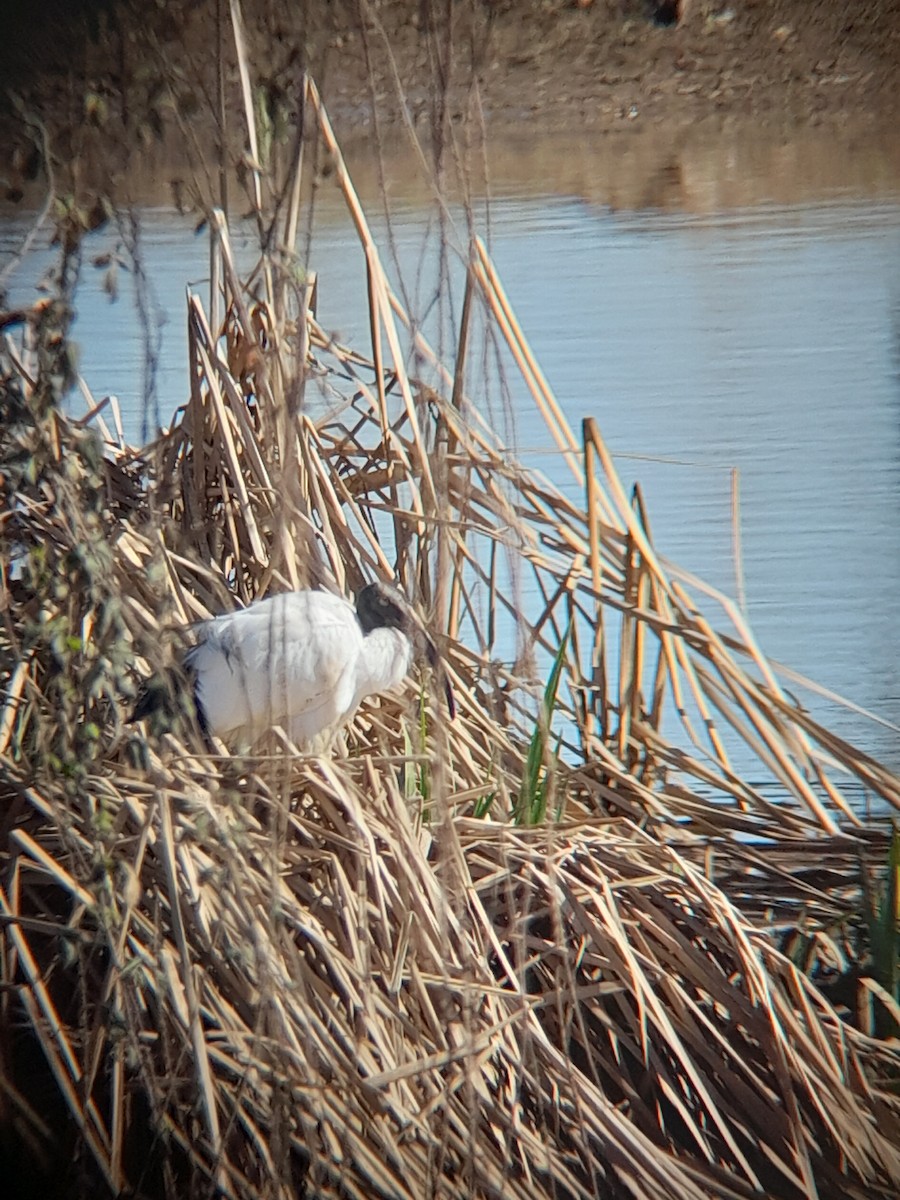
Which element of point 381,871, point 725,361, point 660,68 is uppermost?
point 660,68

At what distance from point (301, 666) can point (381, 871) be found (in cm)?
35

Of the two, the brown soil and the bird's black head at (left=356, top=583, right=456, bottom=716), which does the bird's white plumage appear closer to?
the bird's black head at (left=356, top=583, right=456, bottom=716)

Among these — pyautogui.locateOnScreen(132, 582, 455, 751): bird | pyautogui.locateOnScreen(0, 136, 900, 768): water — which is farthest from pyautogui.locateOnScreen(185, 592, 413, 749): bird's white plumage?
pyautogui.locateOnScreen(0, 136, 900, 768): water

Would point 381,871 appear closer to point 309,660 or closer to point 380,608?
point 309,660

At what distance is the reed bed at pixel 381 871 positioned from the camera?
1.40 m

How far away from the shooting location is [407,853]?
63.9 inches

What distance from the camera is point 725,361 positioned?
4.59 meters

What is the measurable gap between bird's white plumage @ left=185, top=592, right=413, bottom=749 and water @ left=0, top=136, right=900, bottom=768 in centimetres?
36

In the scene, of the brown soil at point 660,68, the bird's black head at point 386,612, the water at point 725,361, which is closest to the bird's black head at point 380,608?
the bird's black head at point 386,612

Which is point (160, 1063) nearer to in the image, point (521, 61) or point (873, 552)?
point (873, 552)

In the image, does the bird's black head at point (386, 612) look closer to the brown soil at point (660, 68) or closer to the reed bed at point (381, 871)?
the reed bed at point (381, 871)

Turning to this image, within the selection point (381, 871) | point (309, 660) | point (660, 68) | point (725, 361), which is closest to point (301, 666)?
point (309, 660)

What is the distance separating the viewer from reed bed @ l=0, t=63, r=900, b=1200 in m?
1.40

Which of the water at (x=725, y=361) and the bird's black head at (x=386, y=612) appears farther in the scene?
the water at (x=725, y=361)
